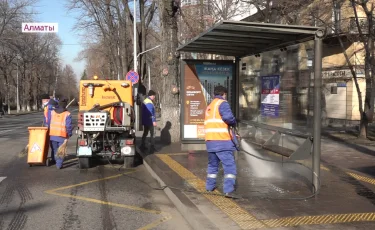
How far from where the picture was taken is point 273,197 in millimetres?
6309

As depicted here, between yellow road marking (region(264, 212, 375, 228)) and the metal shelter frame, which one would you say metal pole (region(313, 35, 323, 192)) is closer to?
the metal shelter frame

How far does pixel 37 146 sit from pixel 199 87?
14.4 feet

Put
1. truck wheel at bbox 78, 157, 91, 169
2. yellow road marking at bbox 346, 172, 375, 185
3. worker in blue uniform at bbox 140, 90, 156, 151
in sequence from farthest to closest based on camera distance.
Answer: worker in blue uniform at bbox 140, 90, 156, 151, truck wheel at bbox 78, 157, 91, 169, yellow road marking at bbox 346, 172, 375, 185

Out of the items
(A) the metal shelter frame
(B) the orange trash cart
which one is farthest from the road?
(A) the metal shelter frame

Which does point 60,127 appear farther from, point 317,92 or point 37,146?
point 317,92

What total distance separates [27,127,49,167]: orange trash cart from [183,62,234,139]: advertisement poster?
357 centimetres

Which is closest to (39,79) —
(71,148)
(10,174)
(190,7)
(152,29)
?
(152,29)

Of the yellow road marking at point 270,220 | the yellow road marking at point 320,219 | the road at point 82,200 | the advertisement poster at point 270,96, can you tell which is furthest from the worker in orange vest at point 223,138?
the advertisement poster at point 270,96

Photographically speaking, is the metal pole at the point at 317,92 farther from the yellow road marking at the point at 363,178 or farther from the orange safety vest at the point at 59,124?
the orange safety vest at the point at 59,124

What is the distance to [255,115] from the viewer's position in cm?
→ 964

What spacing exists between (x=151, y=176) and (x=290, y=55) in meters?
3.95

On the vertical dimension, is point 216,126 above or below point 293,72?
below

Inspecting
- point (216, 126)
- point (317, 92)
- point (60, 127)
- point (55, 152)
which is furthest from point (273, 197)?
point (55, 152)

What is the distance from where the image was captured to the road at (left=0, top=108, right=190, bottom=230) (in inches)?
217
